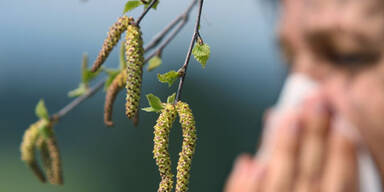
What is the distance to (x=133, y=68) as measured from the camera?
61 centimetres

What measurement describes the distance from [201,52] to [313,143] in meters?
2.17

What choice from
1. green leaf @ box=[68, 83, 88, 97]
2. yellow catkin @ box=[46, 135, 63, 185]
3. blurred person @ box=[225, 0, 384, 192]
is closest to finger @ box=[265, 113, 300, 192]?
blurred person @ box=[225, 0, 384, 192]

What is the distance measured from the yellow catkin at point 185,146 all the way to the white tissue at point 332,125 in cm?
219

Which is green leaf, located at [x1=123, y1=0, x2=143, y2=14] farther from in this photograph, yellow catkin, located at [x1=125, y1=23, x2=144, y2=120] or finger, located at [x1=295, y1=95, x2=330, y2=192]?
finger, located at [x1=295, y1=95, x2=330, y2=192]

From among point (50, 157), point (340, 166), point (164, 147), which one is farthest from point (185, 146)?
point (340, 166)

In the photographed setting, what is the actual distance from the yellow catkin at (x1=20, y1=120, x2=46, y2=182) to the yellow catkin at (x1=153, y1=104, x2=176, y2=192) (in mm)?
592

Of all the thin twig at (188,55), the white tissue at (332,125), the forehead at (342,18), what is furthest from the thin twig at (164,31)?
the white tissue at (332,125)

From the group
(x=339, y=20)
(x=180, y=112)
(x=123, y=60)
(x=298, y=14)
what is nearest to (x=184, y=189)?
(x=180, y=112)

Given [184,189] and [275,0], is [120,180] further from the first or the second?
[184,189]

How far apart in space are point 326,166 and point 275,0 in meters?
0.96

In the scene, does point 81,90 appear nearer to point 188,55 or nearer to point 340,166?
point 188,55

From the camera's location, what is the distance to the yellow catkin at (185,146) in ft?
2.02

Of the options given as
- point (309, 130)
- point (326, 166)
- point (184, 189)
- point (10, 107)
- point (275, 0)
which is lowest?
point (184, 189)

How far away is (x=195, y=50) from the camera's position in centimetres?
67
